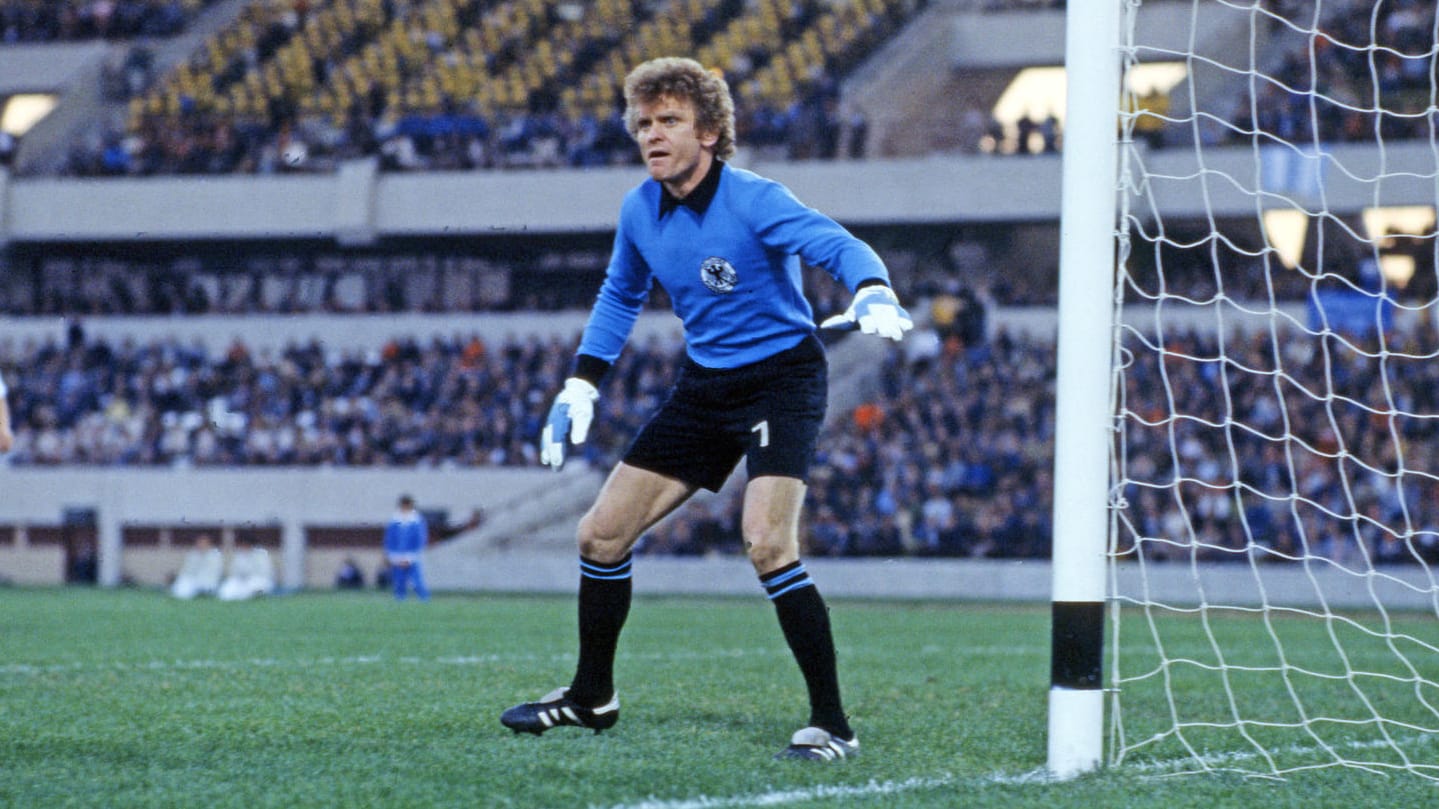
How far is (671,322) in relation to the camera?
33.2 m

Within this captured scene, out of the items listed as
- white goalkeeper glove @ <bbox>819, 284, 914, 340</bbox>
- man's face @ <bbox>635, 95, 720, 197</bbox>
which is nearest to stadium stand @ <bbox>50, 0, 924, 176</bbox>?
man's face @ <bbox>635, 95, 720, 197</bbox>

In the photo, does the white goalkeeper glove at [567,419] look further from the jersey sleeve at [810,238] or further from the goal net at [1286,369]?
the goal net at [1286,369]

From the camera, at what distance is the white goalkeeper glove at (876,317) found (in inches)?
202

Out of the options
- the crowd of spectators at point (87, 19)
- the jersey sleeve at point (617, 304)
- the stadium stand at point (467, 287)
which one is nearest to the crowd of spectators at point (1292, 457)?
the stadium stand at point (467, 287)

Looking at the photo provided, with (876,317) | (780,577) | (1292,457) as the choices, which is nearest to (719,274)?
(876,317)

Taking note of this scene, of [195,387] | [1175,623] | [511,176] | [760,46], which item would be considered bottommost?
[1175,623]

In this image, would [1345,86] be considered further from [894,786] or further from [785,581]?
[894,786]

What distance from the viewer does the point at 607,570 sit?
243 inches

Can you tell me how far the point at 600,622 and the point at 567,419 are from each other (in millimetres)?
728

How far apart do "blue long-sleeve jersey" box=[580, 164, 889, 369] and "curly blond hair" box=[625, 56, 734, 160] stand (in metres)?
0.13

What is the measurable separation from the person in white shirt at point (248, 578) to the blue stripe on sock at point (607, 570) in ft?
64.9

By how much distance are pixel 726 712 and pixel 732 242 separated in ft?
7.04

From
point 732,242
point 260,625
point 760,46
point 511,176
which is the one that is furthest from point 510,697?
point 760,46

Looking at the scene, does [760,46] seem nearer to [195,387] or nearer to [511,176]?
[511,176]
